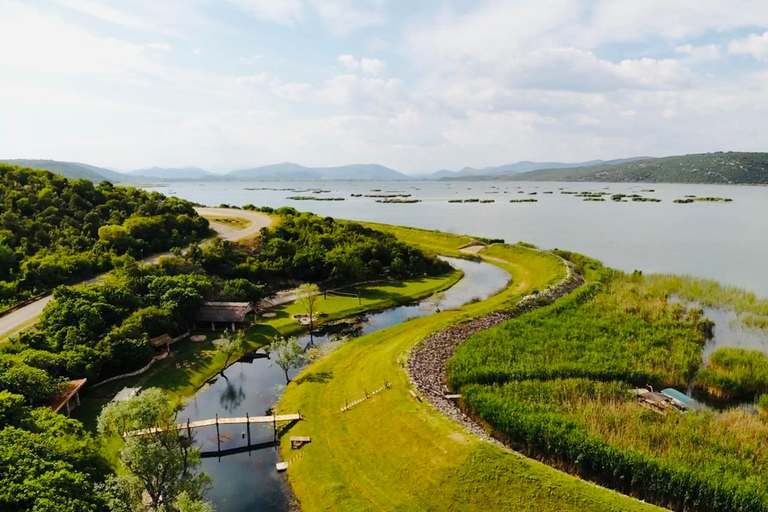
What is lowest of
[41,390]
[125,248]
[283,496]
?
[283,496]

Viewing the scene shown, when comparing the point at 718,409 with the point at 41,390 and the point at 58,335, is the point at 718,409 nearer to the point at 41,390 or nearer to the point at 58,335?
the point at 41,390

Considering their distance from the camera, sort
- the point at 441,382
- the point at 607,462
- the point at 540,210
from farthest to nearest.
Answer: the point at 540,210 → the point at 441,382 → the point at 607,462

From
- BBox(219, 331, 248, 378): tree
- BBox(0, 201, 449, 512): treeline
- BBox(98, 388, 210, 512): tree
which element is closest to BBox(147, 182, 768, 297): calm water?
BBox(0, 201, 449, 512): treeline

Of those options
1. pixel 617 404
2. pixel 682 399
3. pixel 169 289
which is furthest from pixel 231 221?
pixel 682 399

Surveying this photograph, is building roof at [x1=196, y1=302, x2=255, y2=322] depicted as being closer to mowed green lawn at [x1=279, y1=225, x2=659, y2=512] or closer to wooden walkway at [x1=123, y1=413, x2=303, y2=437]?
mowed green lawn at [x1=279, y1=225, x2=659, y2=512]

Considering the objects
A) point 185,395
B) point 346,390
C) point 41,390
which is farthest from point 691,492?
point 41,390

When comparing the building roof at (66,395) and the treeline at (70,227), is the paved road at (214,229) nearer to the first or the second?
the treeline at (70,227)

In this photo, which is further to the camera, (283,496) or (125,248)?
(125,248)

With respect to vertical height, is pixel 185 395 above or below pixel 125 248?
below
